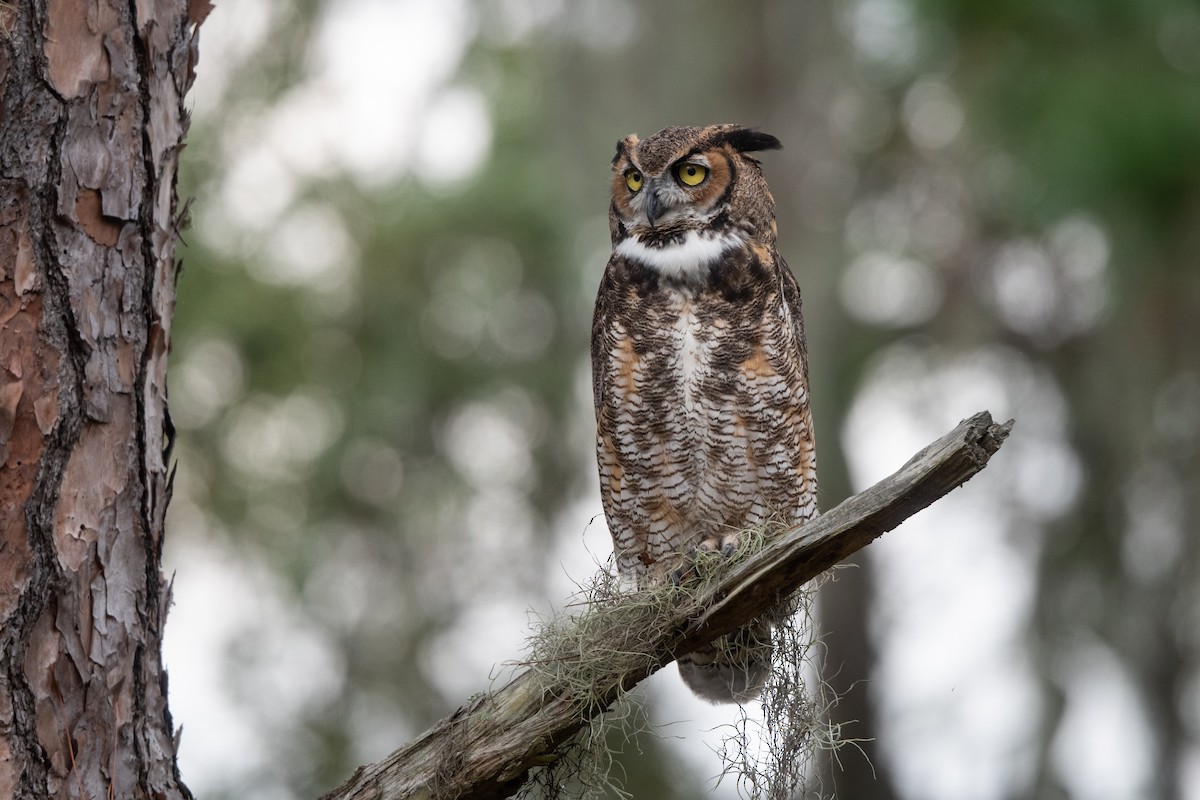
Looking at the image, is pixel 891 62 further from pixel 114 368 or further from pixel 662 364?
pixel 114 368

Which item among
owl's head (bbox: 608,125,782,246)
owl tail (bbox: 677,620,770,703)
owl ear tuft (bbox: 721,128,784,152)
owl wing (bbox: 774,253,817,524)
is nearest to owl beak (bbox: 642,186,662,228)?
owl's head (bbox: 608,125,782,246)

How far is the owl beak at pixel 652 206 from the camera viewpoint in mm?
3316

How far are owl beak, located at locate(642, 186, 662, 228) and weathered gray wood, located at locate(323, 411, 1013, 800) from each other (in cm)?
117

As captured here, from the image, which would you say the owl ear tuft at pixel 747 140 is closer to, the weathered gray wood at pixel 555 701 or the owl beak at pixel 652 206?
the owl beak at pixel 652 206

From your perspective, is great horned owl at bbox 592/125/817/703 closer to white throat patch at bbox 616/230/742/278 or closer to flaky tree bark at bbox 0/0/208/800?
white throat patch at bbox 616/230/742/278

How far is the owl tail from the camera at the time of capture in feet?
9.85

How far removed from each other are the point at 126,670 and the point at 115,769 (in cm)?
18

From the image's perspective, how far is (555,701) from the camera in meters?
2.47

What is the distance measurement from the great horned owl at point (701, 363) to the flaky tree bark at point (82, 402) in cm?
125

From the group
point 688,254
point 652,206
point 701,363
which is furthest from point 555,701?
point 652,206

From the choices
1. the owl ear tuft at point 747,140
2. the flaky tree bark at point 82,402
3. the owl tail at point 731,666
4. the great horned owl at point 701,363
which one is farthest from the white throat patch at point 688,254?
the flaky tree bark at point 82,402

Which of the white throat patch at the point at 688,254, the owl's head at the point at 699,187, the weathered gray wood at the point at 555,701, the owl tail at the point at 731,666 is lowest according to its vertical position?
the owl tail at the point at 731,666

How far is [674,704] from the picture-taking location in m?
5.29

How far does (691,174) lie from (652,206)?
0.14m
